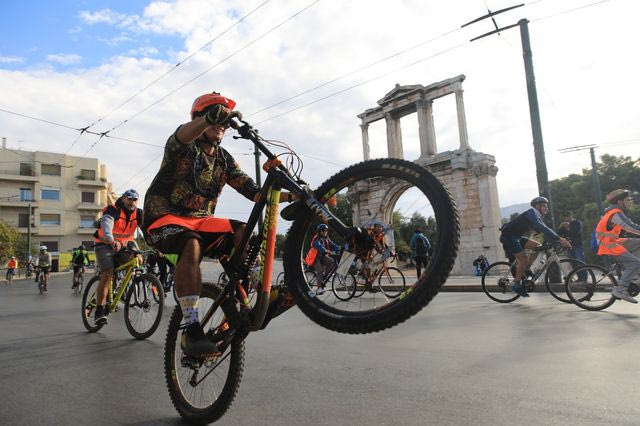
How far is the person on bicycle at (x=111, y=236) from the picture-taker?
6.13 metres

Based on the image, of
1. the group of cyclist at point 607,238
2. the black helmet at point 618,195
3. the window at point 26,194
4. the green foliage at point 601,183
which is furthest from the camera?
the window at point 26,194

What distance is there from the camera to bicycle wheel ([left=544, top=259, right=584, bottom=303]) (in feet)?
26.0

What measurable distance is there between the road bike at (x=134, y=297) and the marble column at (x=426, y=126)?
24.8m

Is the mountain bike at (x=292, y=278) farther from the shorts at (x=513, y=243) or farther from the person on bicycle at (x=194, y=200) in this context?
the shorts at (x=513, y=243)

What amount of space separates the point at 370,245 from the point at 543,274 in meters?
7.48

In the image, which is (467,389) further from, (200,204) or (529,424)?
(200,204)

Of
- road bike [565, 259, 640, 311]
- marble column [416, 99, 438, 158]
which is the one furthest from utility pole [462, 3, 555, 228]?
marble column [416, 99, 438, 158]

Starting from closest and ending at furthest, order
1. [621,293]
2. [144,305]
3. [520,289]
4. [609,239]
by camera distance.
A: 1. [144,305]
2. [621,293]
3. [609,239]
4. [520,289]

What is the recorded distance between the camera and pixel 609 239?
7660 millimetres

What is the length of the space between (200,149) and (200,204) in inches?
14.7

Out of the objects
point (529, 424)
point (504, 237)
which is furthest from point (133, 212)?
point (504, 237)

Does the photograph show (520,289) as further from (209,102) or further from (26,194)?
(26,194)

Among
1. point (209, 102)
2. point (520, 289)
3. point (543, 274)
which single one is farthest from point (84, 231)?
point (209, 102)

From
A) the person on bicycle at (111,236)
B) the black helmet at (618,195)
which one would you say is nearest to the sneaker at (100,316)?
the person on bicycle at (111,236)
